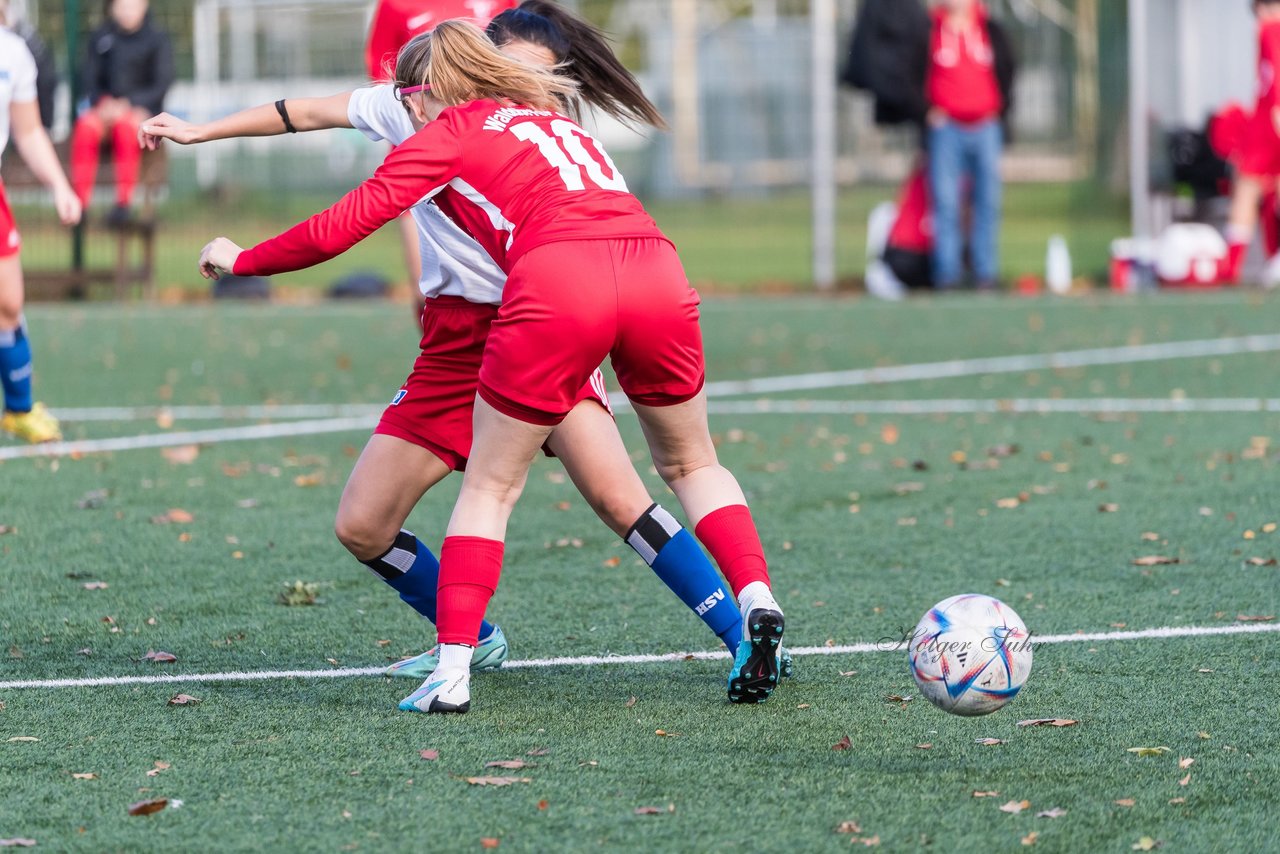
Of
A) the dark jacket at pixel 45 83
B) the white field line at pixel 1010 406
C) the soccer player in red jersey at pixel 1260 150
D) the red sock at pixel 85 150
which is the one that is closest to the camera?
the white field line at pixel 1010 406

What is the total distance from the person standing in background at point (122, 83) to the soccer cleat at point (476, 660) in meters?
12.4

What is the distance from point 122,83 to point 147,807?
13.7 m

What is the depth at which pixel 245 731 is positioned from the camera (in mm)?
4203

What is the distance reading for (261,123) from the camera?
4613mm

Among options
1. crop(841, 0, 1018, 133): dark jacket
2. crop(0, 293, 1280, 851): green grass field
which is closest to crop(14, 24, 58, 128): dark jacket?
crop(0, 293, 1280, 851): green grass field

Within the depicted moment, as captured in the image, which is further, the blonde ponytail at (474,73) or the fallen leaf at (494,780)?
the blonde ponytail at (474,73)

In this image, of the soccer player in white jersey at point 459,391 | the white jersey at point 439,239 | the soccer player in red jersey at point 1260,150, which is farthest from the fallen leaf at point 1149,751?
the soccer player in red jersey at point 1260,150

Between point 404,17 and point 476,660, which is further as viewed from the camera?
point 404,17

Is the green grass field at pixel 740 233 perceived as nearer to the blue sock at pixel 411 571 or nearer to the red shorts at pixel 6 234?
the red shorts at pixel 6 234

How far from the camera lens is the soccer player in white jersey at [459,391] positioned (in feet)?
14.6

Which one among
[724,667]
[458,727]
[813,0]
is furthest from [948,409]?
[813,0]

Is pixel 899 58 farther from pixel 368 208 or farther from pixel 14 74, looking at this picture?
pixel 368 208

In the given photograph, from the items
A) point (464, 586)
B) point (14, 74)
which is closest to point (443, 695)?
point (464, 586)

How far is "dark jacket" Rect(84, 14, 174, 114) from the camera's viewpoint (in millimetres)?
16188
